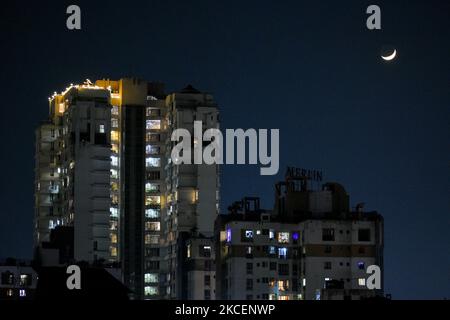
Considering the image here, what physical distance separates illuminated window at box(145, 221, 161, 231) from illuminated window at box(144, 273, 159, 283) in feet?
18.0

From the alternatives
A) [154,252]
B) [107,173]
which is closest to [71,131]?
[107,173]

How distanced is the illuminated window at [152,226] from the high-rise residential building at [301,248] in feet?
77.4

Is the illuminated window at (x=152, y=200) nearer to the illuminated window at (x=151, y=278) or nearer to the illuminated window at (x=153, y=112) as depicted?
the illuminated window at (x=151, y=278)

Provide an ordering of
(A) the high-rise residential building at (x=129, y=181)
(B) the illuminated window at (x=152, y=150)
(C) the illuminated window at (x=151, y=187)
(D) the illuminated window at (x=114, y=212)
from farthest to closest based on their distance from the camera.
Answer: (B) the illuminated window at (x=152, y=150)
(C) the illuminated window at (x=151, y=187)
(D) the illuminated window at (x=114, y=212)
(A) the high-rise residential building at (x=129, y=181)

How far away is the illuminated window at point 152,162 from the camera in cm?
16412

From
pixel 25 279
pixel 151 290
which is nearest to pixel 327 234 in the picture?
pixel 25 279

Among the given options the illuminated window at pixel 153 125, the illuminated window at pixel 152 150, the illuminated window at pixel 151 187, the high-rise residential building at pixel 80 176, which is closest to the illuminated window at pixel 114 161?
the illuminated window at pixel 152 150

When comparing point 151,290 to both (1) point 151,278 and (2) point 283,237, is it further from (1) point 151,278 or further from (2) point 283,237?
(2) point 283,237

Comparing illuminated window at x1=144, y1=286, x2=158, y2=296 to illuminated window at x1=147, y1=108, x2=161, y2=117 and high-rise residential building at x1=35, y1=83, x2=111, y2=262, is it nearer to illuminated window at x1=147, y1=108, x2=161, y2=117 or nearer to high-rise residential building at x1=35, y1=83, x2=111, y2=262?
high-rise residential building at x1=35, y1=83, x2=111, y2=262

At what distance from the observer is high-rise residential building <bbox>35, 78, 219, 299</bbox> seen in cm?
15225

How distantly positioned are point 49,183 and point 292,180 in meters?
36.4

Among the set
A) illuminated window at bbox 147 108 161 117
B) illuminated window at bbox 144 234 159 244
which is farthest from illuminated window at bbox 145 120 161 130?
illuminated window at bbox 144 234 159 244
